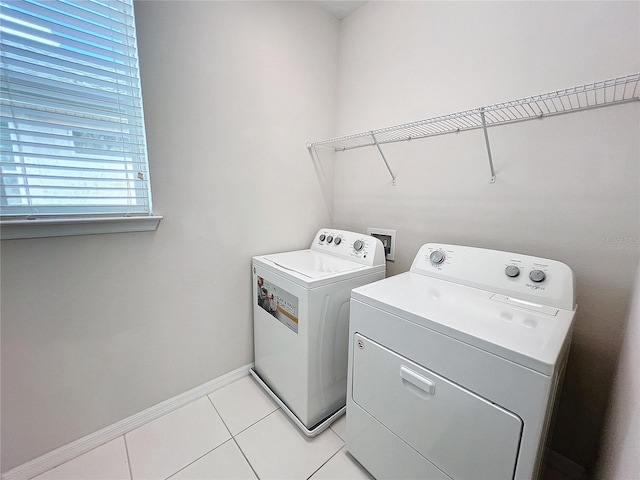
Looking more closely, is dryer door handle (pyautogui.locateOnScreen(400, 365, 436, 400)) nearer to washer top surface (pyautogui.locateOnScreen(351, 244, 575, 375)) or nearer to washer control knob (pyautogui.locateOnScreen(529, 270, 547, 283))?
washer top surface (pyautogui.locateOnScreen(351, 244, 575, 375))

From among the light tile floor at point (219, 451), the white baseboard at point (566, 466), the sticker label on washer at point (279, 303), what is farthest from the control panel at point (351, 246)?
the white baseboard at point (566, 466)

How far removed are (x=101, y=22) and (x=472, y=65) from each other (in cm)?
172

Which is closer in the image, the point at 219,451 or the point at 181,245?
the point at 219,451

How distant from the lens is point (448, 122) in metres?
1.33

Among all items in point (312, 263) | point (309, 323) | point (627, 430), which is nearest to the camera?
point (627, 430)

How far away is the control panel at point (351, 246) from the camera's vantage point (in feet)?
4.92

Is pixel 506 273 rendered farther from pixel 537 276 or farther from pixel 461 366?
pixel 461 366

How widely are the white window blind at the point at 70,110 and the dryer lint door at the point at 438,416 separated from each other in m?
1.35

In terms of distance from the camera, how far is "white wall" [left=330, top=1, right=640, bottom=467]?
98cm

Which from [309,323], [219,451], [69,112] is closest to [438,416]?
[309,323]

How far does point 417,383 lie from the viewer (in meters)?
0.86

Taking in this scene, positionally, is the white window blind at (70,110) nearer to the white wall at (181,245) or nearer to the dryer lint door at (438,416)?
the white wall at (181,245)

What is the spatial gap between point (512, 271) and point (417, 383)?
629 mm

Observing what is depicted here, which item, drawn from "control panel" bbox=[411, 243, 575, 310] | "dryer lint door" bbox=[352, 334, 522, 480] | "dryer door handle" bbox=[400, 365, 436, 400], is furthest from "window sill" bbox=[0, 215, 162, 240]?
"control panel" bbox=[411, 243, 575, 310]
